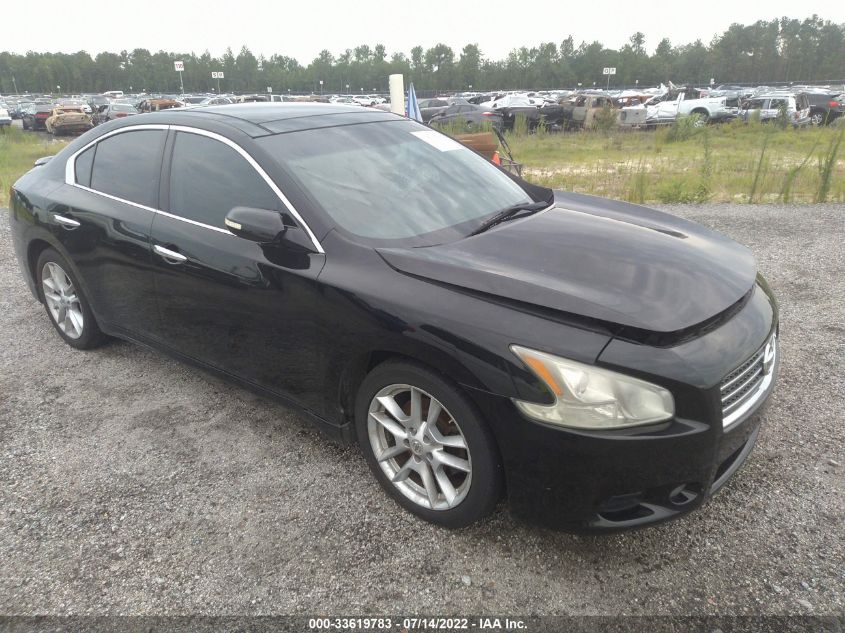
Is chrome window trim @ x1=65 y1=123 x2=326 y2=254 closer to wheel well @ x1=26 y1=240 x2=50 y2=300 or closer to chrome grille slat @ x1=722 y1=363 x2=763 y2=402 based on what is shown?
wheel well @ x1=26 y1=240 x2=50 y2=300

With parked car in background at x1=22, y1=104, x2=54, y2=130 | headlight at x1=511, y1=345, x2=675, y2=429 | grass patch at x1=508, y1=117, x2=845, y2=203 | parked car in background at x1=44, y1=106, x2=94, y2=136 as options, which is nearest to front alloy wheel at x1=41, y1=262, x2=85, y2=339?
headlight at x1=511, y1=345, x2=675, y2=429

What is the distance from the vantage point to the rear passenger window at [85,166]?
3.85 metres

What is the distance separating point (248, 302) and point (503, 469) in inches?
56.6

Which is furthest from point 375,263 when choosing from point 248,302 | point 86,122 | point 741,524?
point 86,122

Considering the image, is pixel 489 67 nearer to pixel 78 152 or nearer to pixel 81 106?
pixel 81 106

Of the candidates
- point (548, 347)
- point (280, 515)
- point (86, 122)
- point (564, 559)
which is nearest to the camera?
point (548, 347)

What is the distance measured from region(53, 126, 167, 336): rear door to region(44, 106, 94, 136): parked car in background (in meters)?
26.2

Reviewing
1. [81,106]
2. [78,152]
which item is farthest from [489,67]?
[78,152]

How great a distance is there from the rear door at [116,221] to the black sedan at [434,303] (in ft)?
0.05

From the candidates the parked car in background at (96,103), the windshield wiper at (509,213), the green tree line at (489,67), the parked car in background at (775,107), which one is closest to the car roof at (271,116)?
the windshield wiper at (509,213)

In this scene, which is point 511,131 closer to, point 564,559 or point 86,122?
point 86,122

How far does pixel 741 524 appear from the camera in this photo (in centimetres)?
252

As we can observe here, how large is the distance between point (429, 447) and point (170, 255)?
175cm

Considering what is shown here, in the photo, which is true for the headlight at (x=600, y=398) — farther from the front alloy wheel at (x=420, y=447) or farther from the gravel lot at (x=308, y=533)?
the gravel lot at (x=308, y=533)
